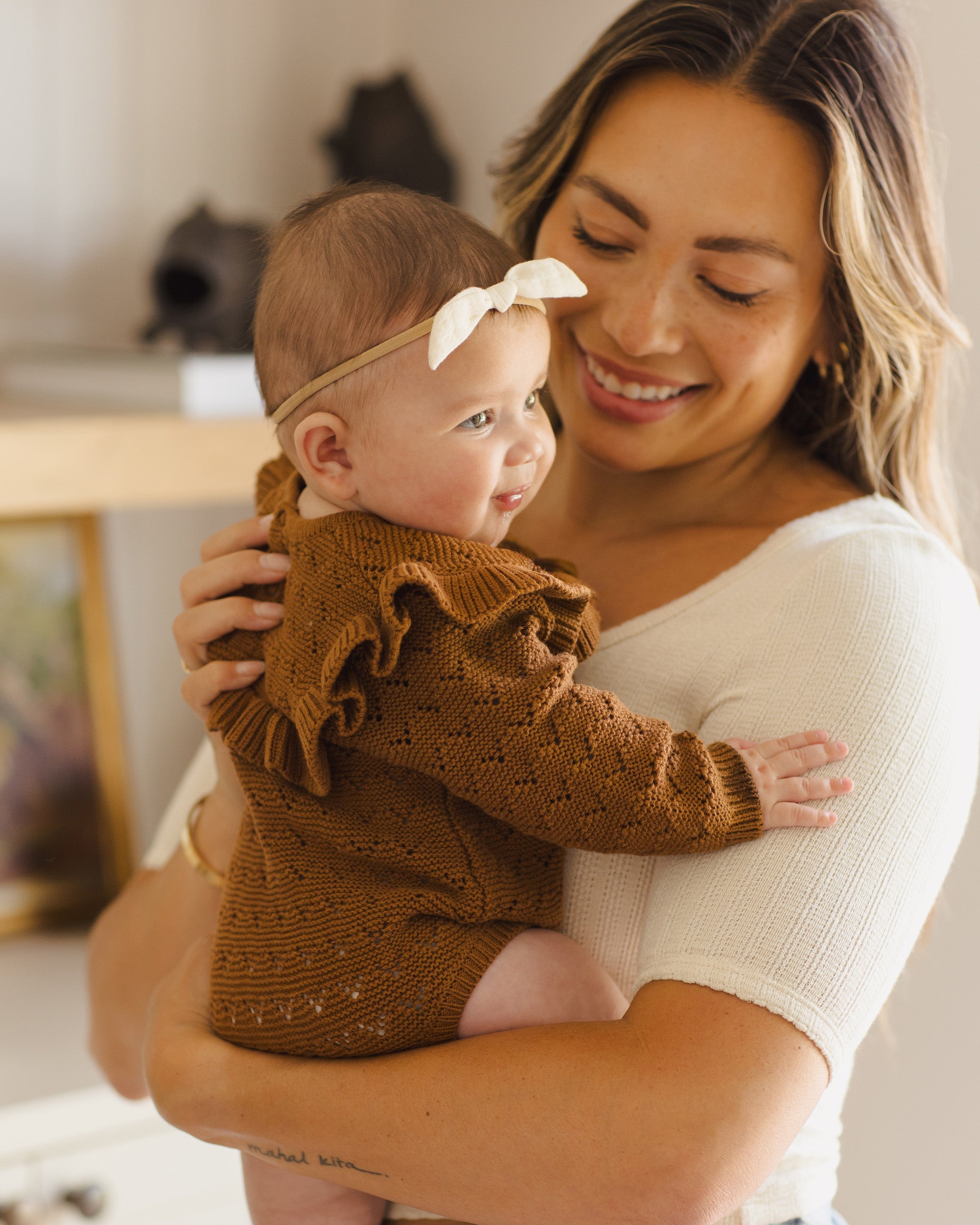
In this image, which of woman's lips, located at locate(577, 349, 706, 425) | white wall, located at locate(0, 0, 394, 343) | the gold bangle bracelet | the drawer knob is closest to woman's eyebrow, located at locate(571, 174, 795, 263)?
woman's lips, located at locate(577, 349, 706, 425)

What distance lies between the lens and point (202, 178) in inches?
91.3

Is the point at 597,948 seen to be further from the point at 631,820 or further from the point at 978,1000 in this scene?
the point at 978,1000

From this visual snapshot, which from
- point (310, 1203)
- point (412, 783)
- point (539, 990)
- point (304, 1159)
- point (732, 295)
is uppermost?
point (732, 295)

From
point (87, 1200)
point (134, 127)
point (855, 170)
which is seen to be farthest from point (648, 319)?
point (87, 1200)

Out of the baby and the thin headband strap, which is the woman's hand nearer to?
the baby

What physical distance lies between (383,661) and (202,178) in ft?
5.83

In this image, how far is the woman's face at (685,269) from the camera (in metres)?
1.07

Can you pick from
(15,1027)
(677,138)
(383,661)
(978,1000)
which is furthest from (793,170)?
(15,1027)

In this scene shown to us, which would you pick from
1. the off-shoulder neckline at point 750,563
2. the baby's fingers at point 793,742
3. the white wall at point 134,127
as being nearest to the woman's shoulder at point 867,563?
the off-shoulder neckline at point 750,563

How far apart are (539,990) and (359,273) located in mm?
572

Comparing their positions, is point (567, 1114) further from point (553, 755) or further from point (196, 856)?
point (196, 856)

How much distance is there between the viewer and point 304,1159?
37.4 inches

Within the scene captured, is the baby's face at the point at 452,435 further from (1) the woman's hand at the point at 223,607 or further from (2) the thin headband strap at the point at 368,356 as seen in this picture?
(1) the woman's hand at the point at 223,607

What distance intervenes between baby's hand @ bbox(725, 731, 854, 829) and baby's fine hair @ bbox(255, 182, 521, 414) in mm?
425
